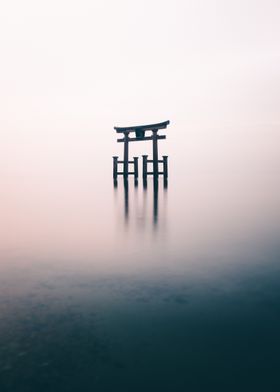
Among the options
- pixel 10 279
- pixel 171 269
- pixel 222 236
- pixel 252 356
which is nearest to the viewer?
pixel 252 356

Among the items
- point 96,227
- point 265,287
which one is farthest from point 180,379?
point 96,227

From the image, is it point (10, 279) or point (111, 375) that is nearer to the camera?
point (111, 375)

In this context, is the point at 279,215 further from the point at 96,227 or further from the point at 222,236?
the point at 96,227

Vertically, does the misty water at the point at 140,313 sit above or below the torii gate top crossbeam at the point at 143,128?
below

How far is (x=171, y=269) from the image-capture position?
4.14 meters

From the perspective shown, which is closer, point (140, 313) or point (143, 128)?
point (140, 313)

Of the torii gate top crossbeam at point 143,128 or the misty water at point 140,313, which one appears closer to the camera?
the misty water at point 140,313

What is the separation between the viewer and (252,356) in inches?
84.4

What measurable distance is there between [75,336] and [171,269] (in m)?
1.93

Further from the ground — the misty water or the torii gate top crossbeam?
the torii gate top crossbeam

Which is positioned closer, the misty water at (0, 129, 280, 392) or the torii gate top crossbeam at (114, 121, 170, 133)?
the misty water at (0, 129, 280, 392)

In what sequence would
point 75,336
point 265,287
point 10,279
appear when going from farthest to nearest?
point 10,279
point 265,287
point 75,336

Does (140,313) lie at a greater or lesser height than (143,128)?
lesser

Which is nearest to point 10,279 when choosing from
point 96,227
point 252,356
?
point 252,356
